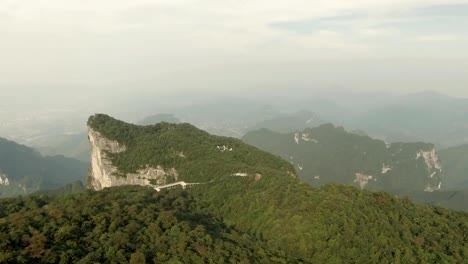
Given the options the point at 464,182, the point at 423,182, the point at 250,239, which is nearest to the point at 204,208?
the point at 250,239

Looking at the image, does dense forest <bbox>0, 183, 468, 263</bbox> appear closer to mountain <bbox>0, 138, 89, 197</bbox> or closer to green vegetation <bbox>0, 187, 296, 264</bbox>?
green vegetation <bbox>0, 187, 296, 264</bbox>

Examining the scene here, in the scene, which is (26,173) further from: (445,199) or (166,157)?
(445,199)

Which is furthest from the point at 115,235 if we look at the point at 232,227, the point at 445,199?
the point at 445,199

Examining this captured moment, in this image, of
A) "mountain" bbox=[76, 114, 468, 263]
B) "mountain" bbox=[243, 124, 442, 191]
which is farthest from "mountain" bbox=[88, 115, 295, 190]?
"mountain" bbox=[243, 124, 442, 191]

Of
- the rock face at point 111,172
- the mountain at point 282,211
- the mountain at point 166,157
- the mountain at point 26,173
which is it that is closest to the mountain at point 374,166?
the mountain at point 26,173

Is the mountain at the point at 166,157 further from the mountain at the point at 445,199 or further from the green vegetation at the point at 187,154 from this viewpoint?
the mountain at the point at 445,199

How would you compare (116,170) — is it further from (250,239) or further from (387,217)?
(387,217)
